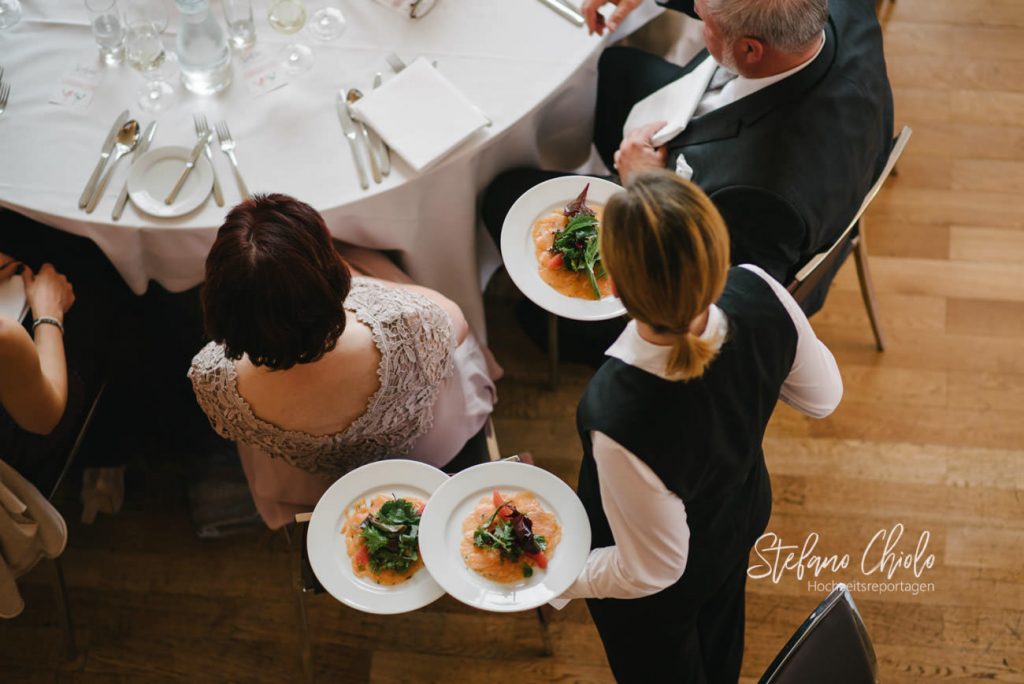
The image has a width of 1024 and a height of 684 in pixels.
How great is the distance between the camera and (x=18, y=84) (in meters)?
2.08

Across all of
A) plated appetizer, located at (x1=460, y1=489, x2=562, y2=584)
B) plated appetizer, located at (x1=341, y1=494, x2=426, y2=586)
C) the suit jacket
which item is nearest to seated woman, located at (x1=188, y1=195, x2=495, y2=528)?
plated appetizer, located at (x1=341, y1=494, x2=426, y2=586)

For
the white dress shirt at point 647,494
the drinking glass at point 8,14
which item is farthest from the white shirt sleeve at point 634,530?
the drinking glass at point 8,14

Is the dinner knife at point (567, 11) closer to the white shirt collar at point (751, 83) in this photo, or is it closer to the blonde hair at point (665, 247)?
the white shirt collar at point (751, 83)

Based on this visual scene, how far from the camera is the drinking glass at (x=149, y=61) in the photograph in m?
2.08

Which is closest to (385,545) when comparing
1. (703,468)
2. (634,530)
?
(634,530)

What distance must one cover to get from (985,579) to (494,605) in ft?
5.06

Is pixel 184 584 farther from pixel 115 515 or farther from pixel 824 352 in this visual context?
pixel 824 352

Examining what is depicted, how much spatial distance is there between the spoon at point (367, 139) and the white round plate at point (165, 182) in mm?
327

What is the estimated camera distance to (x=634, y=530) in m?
1.57

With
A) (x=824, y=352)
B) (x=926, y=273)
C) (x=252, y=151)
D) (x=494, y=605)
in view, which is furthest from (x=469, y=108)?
(x=926, y=273)

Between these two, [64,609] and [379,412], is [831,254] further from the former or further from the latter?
[64,609]

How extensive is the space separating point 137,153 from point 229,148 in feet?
0.62
